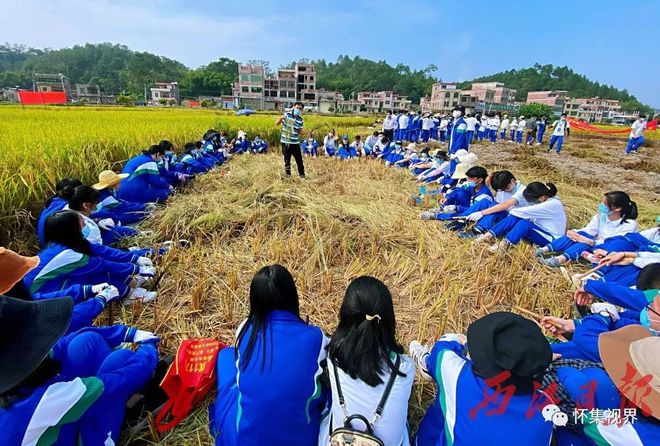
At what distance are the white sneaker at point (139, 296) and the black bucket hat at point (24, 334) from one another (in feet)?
5.03

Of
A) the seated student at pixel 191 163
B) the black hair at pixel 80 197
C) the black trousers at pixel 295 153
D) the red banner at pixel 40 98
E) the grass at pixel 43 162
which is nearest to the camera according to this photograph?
the black hair at pixel 80 197

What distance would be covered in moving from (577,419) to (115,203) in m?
4.71

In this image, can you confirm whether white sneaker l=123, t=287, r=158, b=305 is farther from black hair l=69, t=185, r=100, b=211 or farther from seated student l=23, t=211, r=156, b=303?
black hair l=69, t=185, r=100, b=211

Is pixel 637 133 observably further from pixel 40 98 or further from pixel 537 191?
pixel 40 98

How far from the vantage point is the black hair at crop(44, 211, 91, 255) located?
7.66ft

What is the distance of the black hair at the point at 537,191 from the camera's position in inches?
149

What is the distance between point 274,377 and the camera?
4.79ft

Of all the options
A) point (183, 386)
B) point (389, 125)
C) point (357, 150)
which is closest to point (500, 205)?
point (183, 386)

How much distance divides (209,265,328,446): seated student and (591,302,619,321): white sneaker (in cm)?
212

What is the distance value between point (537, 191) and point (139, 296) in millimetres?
4248

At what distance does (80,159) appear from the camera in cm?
478

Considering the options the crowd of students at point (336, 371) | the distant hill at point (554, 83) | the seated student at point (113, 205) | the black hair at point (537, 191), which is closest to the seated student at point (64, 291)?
the crowd of students at point (336, 371)

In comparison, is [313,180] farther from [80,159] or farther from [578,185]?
[578,185]

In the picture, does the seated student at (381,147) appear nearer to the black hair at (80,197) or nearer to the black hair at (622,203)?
the black hair at (622,203)
